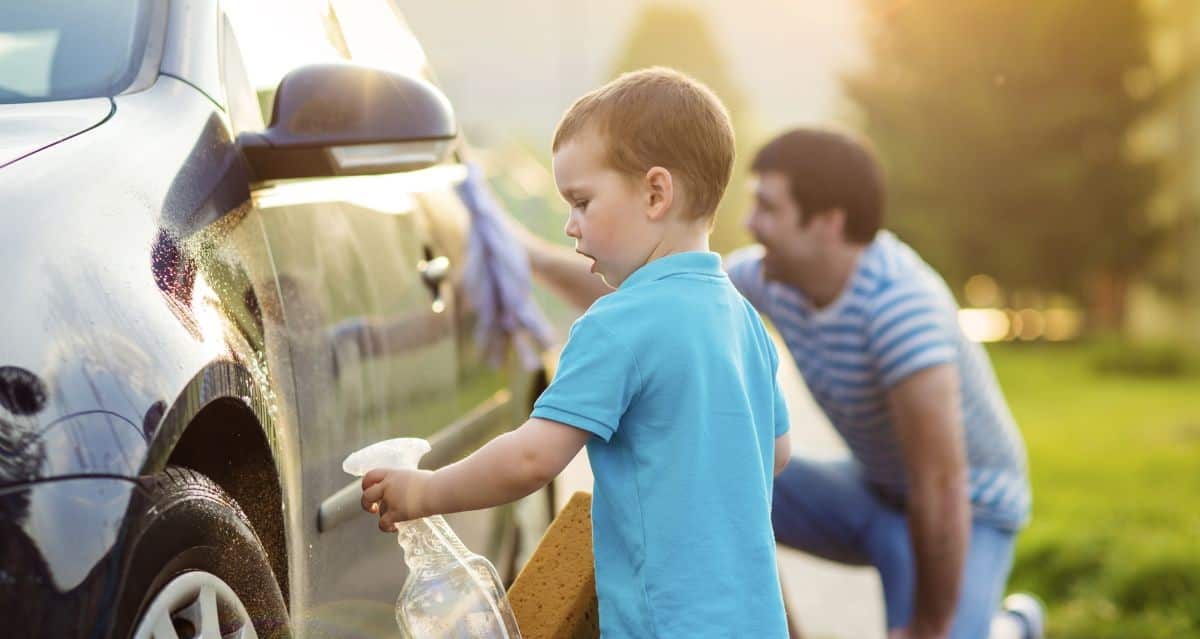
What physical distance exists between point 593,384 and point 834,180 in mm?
2417

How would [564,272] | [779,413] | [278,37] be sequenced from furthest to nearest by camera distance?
[564,272] → [278,37] → [779,413]

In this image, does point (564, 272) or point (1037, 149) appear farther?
point (1037, 149)

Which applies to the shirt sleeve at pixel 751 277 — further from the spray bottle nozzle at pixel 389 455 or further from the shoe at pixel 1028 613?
the spray bottle nozzle at pixel 389 455

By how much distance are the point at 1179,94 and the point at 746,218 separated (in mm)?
23826

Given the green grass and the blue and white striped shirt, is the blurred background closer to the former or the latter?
the green grass

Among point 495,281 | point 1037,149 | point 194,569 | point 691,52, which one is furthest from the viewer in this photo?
point 691,52

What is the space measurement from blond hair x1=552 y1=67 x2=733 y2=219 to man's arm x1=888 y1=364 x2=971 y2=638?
7.09 feet

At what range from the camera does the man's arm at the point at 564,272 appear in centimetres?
477

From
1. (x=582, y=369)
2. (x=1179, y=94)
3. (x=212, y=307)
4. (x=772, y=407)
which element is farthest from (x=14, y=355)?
(x=1179, y=94)

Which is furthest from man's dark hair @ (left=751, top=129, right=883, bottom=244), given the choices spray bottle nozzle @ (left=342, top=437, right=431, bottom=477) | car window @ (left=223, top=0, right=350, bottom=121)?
spray bottle nozzle @ (left=342, top=437, right=431, bottom=477)

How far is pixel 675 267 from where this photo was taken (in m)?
2.17

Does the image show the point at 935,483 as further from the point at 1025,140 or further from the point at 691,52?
the point at 691,52

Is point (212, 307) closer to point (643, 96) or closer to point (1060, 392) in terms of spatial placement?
point (643, 96)

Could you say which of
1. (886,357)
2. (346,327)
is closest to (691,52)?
(886,357)
